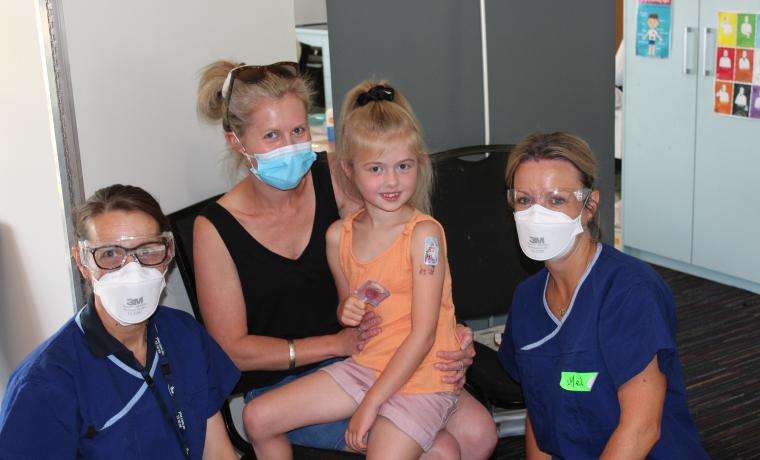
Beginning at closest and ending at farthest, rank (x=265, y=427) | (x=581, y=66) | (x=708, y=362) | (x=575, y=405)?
(x=575, y=405) → (x=265, y=427) → (x=581, y=66) → (x=708, y=362)

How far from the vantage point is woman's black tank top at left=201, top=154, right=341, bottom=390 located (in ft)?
7.33

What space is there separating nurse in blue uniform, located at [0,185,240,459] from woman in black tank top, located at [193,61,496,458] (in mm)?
303

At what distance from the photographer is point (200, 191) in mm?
2594

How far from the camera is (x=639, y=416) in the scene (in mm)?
1841

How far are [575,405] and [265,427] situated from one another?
2.25 ft

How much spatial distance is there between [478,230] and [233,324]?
0.83 m

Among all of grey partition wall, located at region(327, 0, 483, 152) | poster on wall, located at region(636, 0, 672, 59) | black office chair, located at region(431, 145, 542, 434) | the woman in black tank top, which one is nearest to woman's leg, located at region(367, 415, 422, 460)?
the woman in black tank top

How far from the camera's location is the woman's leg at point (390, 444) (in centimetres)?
201

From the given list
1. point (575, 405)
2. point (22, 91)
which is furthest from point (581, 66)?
point (22, 91)

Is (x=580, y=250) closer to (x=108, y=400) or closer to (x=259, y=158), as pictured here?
(x=259, y=158)

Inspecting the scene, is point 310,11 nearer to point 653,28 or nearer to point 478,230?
point 478,230

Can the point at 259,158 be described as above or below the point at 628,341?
above

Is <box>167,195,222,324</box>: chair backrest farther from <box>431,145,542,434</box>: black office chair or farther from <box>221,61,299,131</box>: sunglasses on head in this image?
<box>431,145,542,434</box>: black office chair

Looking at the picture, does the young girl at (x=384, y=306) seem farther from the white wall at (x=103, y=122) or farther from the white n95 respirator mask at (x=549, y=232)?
the white wall at (x=103, y=122)
